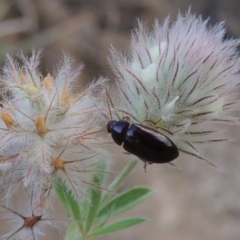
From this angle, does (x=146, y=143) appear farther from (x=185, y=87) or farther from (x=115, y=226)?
(x=115, y=226)

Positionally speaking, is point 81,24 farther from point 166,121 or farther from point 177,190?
point 166,121

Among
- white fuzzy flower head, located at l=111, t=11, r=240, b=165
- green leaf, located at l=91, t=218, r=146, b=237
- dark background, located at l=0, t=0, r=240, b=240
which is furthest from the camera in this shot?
dark background, located at l=0, t=0, r=240, b=240

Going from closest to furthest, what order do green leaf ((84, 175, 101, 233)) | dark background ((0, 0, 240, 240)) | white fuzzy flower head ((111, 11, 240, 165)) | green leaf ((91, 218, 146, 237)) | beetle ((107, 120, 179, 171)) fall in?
beetle ((107, 120, 179, 171)), white fuzzy flower head ((111, 11, 240, 165)), green leaf ((84, 175, 101, 233)), green leaf ((91, 218, 146, 237)), dark background ((0, 0, 240, 240))

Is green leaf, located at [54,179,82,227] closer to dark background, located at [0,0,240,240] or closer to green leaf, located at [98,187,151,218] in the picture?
green leaf, located at [98,187,151,218]

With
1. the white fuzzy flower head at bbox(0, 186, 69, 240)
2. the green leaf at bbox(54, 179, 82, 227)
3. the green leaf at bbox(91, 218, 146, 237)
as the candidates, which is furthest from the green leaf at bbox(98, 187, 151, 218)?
the white fuzzy flower head at bbox(0, 186, 69, 240)

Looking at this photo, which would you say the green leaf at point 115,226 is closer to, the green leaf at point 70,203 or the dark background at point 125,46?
the green leaf at point 70,203

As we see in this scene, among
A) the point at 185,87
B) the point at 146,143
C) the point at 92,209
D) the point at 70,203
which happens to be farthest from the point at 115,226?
the point at 185,87

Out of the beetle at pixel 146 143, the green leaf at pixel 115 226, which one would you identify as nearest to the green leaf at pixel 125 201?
the green leaf at pixel 115 226
